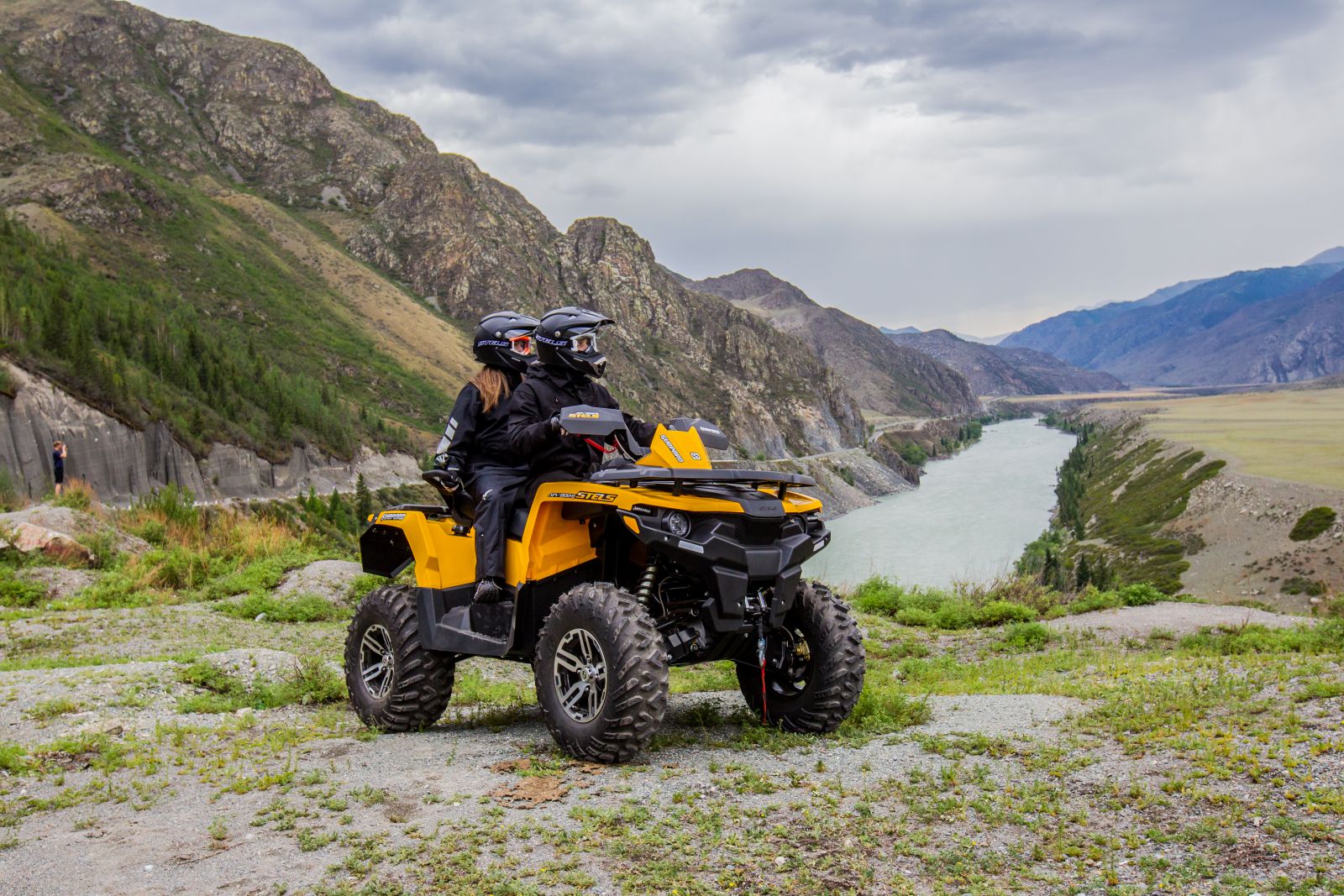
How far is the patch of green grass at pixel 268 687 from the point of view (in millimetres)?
8680

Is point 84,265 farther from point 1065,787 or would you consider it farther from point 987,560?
point 1065,787

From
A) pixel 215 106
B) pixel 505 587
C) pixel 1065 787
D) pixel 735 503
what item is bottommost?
pixel 1065 787

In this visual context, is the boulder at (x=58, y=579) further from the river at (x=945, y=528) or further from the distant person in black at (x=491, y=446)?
the river at (x=945, y=528)

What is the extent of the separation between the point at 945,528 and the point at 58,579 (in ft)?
319

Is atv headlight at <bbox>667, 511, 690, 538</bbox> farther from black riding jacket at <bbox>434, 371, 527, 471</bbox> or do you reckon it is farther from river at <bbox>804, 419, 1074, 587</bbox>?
river at <bbox>804, 419, 1074, 587</bbox>

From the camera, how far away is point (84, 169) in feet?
382

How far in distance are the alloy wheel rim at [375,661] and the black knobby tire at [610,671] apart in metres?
2.10

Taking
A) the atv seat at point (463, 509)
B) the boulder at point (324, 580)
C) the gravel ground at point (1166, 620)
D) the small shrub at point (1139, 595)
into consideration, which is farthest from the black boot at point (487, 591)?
the small shrub at point (1139, 595)

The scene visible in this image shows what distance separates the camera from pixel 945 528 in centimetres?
10331

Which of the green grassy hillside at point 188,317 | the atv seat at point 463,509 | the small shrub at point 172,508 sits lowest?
the atv seat at point 463,509

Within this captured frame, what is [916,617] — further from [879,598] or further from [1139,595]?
[1139,595]

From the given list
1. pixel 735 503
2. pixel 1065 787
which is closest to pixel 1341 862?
pixel 1065 787

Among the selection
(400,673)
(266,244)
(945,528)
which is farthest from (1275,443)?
(400,673)

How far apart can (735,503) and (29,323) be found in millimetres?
73096
